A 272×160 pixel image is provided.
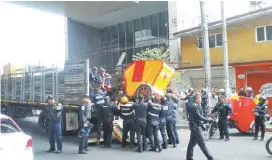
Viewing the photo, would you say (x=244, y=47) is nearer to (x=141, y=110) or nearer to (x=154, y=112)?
(x=154, y=112)

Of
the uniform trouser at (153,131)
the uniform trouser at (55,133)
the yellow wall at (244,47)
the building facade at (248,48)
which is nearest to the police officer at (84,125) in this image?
the uniform trouser at (55,133)

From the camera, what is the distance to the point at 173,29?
78.5 feet

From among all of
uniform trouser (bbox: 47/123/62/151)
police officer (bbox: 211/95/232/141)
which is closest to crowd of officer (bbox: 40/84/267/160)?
uniform trouser (bbox: 47/123/62/151)

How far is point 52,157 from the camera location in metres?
9.13

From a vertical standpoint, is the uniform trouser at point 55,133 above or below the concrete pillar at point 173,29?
below

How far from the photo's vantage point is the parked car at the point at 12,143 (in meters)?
5.68

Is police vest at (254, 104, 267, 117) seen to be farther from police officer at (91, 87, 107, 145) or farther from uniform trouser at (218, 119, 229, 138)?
police officer at (91, 87, 107, 145)

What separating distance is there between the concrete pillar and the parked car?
57.0ft

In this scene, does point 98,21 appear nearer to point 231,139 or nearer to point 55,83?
point 55,83

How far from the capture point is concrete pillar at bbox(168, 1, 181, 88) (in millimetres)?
23125

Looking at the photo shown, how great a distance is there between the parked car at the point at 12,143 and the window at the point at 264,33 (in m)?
16.2

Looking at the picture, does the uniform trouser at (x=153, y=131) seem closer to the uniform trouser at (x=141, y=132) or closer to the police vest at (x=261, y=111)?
the uniform trouser at (x=141, y=132)

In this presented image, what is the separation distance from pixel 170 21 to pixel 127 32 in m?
7.27

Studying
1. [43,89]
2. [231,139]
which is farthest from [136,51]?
[231,139]
